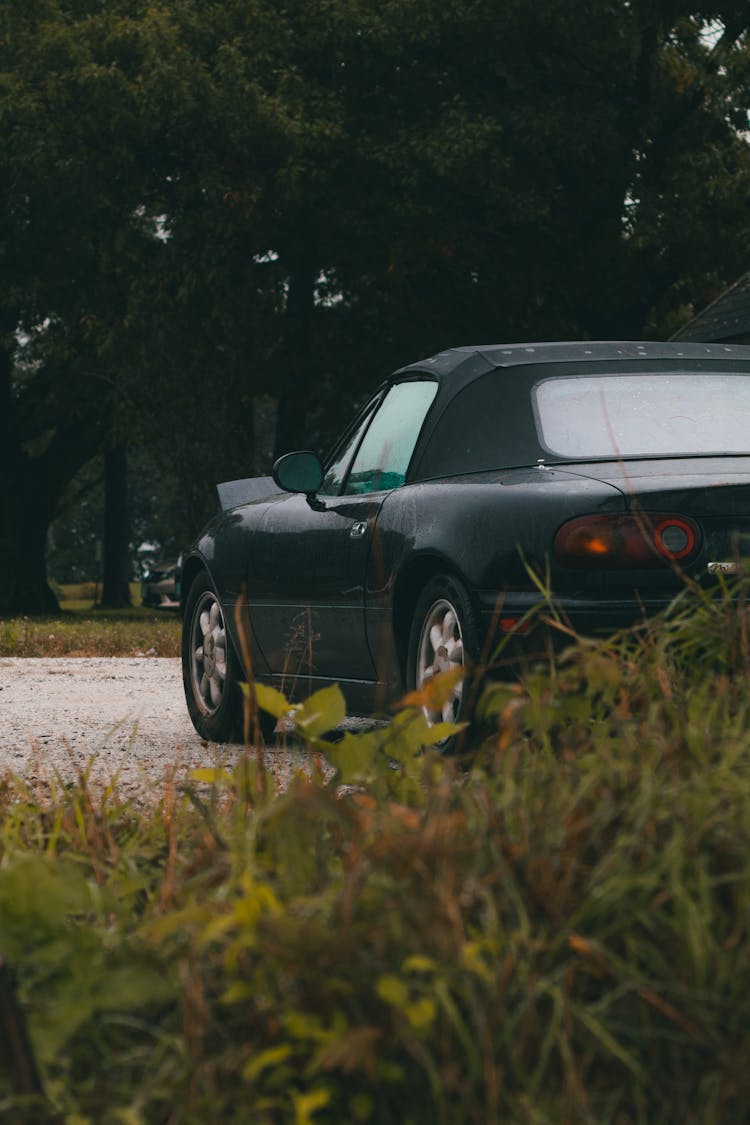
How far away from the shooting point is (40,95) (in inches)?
1105

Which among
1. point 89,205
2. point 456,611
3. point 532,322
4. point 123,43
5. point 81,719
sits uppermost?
point 123,43

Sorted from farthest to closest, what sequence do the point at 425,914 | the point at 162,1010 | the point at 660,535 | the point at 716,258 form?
the point at 716,258 < the point at 660,535 < the point at 162,1010 < the point at 425,914

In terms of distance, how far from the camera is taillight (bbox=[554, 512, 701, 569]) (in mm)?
5625

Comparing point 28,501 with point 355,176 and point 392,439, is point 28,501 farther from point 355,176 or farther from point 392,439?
point 392,439

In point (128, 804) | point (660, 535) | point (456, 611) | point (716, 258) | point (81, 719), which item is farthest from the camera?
point (716, 258)

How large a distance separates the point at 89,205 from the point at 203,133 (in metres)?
2.67

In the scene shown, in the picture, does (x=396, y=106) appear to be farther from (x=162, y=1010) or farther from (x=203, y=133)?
(x=162, y=1010)

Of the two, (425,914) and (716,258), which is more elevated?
(716,258)

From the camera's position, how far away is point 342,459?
7605mm

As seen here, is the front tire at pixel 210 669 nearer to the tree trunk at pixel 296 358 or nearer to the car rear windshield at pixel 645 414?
the car rear windshield at pixel 645 414

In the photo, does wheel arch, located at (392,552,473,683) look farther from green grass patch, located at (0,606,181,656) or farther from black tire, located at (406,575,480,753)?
green grass patch, located at (0,606,181,656)

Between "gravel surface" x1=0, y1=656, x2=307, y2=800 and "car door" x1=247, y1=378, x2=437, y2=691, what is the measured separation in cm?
44

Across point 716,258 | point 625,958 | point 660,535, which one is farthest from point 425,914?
point 716,258

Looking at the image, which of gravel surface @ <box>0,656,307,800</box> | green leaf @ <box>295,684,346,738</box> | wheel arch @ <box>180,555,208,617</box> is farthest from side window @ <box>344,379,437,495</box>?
green leaf @ <box>295,684,346,738</box>
